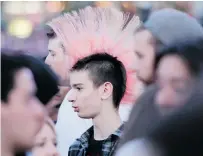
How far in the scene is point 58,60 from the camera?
3006mm

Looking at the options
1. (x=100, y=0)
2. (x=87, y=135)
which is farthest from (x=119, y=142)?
(x=100, y=0)

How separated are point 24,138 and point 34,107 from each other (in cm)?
17

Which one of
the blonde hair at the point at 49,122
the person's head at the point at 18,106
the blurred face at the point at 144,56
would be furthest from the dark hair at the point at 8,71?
the blurred face at the point at 144,56

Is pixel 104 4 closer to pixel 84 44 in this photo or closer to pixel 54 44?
pixel 84 44

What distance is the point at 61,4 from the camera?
296 centimetres

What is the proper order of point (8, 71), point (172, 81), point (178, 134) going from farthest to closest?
1. point (8, 71)
2. point (172, 81)
3. point (178, 134)

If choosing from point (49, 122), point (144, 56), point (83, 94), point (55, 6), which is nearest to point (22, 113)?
point (49, 122)

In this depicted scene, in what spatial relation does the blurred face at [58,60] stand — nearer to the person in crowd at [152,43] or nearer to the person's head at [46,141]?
the person's head at [46,141]

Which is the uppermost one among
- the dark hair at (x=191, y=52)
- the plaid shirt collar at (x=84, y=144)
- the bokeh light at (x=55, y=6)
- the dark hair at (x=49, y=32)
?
the bokeh light at (x=55, y=6)

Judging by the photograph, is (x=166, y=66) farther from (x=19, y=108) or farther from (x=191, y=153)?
(x=19, y=108)

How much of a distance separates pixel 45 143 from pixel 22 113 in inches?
8.0

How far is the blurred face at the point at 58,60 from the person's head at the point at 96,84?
→ 0.04m

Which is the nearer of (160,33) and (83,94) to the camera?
(160,33)

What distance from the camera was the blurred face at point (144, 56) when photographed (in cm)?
290
